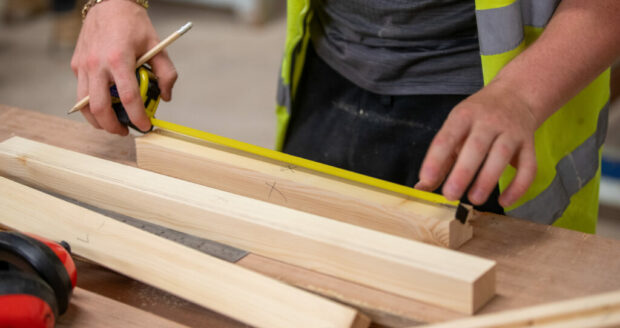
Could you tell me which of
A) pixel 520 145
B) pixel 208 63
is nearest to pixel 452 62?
pixel 520 145

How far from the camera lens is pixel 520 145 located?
3.07ft

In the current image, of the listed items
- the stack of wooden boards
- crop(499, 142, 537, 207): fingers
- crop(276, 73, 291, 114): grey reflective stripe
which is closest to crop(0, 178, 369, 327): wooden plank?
the stack of wooden boards

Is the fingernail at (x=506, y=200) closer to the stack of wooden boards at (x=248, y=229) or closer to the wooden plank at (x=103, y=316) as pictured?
the stack of wooden boards at (x=248, y=229)

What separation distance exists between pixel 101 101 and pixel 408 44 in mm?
609

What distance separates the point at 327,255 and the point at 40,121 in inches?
32.8

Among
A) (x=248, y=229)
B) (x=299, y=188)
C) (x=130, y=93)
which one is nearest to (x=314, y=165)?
(x=299, y=188)

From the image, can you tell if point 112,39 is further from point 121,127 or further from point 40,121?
point 40,121

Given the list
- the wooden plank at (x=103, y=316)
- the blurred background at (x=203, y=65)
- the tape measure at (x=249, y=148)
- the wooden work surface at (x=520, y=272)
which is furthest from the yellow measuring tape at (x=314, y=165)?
the blurred background at (x=203, y=65)

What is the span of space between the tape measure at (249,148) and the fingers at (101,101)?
19 millimetres

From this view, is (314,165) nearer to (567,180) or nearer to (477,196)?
(477,196)

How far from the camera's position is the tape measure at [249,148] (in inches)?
39.9

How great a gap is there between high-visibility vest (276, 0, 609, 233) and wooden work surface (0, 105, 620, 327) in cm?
22

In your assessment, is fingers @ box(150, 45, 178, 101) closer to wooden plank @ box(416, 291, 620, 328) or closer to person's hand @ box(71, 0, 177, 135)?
person's hand @ box(71, 0, 177, 135)

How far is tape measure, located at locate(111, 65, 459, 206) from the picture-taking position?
1013mm
